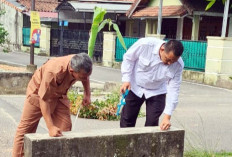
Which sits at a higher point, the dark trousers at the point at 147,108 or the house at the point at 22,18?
the house at the point at 22,18

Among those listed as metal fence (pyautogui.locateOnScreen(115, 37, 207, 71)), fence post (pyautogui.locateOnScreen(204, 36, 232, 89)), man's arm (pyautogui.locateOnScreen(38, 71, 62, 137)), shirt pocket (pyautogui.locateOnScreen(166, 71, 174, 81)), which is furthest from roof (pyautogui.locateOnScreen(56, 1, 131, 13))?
man's arm (pyautogui.locateOnScreen(38, 71, 62, 137))

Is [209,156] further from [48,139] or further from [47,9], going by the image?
[47,9]

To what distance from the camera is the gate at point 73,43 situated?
21.0 metres

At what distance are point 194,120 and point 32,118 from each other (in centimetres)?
465

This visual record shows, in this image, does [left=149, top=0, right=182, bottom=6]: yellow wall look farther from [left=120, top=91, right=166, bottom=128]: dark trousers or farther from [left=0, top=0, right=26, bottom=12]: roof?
[left=120, top=91, right=166, bottom=128]: dark trousers

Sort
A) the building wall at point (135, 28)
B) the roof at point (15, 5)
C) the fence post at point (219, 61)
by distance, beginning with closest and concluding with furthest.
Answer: the fence post at point (219, 61) < the building wall at point (135, 28) < the roof at point (15, 5)

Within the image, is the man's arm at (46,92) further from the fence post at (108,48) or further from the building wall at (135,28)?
the building wall at (135,28)

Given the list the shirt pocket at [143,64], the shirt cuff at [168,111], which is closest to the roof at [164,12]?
the shirt pocket at [143,64]

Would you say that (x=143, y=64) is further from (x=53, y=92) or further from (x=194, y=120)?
(x=194, y=120)

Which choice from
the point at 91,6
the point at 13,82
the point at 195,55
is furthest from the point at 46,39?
the point at 13,82

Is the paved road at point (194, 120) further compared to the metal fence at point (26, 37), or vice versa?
the metal fence at point (26, 37)

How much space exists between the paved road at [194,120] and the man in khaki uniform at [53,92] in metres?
1.11

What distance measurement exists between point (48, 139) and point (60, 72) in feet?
1.99

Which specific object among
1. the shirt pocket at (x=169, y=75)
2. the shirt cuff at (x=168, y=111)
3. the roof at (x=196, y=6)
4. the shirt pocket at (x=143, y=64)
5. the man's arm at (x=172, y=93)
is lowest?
the shirt cuff at (x=168, y=111)
